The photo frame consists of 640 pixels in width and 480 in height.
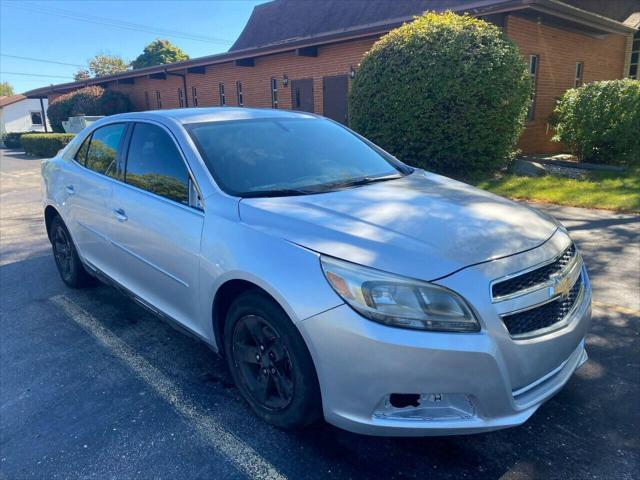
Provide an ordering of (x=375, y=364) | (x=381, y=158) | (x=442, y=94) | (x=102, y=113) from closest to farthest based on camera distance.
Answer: (x=375, y=364) < (x=381, y=158) < (x=442, y=94) < (x=102, y=113)

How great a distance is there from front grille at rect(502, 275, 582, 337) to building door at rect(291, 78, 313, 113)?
15410 mm

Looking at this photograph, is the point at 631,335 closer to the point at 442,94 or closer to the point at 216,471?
the point at 216,471

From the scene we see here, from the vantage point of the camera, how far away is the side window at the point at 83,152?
443cm

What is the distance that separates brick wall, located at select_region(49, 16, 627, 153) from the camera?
13680mm

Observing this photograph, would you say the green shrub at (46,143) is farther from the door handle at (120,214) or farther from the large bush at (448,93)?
the door handle at (120,214)

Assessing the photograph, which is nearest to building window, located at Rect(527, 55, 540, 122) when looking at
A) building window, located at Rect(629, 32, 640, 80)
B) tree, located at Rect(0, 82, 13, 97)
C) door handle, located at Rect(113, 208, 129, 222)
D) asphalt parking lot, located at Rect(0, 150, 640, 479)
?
building window, located at Rect(629, 32, 640, 80)

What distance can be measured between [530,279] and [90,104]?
28699 mm

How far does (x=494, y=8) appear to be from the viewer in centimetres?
1125

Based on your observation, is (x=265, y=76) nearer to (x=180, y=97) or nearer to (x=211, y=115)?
(x=180, y=97)

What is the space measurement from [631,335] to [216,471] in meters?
3.07

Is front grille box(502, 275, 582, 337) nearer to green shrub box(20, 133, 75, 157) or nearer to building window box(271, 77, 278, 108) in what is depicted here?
building window box(271, 77, 278, 108)

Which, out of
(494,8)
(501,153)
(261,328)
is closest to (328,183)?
(261,328)

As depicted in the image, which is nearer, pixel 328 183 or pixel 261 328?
pixel 261 328

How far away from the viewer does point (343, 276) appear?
7.14 ft
